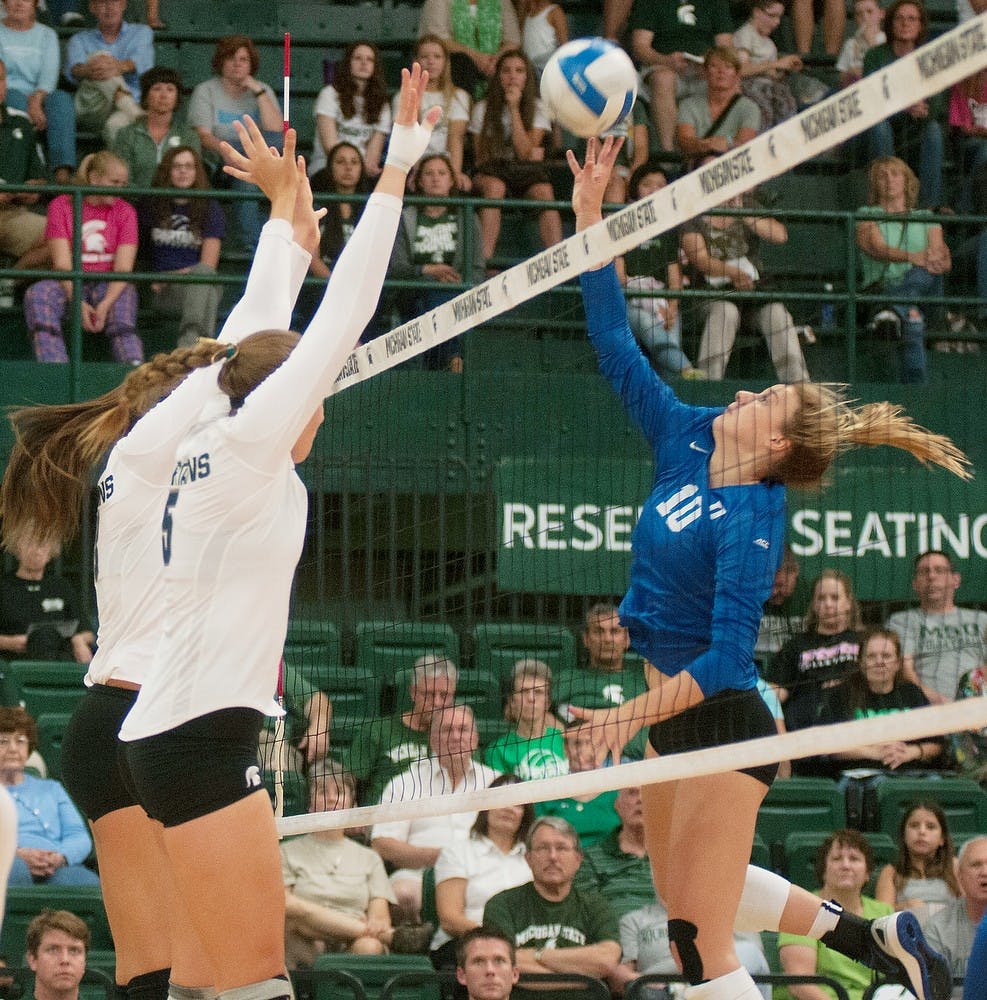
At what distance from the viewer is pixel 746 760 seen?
15.5 ft

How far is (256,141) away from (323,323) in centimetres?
145

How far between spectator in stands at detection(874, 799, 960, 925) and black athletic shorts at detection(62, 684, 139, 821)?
4.32 m

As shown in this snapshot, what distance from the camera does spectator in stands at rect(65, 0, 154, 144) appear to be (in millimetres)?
11961

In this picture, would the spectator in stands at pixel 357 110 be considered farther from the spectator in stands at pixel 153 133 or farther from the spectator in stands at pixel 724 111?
the spectator in stands at pixel 724 111

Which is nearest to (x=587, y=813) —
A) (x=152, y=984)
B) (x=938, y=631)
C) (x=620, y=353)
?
(x=938, y=631)

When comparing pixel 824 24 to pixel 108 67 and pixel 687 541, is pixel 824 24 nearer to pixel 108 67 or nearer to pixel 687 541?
pixel 108 67

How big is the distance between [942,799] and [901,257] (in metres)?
3.57

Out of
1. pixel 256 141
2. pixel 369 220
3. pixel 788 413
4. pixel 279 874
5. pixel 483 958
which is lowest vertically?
pixel 483 958

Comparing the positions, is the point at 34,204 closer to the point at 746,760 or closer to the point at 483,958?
the point at 483,958

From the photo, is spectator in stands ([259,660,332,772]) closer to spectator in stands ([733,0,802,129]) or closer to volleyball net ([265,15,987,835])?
volleyball net ([265,15,987,835])

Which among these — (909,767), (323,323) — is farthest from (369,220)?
(909,767)

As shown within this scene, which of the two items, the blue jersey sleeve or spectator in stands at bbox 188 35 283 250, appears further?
spectator in stands at bbox 188 35 283 250

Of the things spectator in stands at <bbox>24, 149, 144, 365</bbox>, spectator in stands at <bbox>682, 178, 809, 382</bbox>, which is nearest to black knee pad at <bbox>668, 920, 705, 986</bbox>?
spectator in stands at <bbox>682, 178, 809, 382</bbox>

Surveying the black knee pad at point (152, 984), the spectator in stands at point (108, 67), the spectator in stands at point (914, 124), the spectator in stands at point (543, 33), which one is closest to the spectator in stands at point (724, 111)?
the spectator in stands at point (914, 124)
